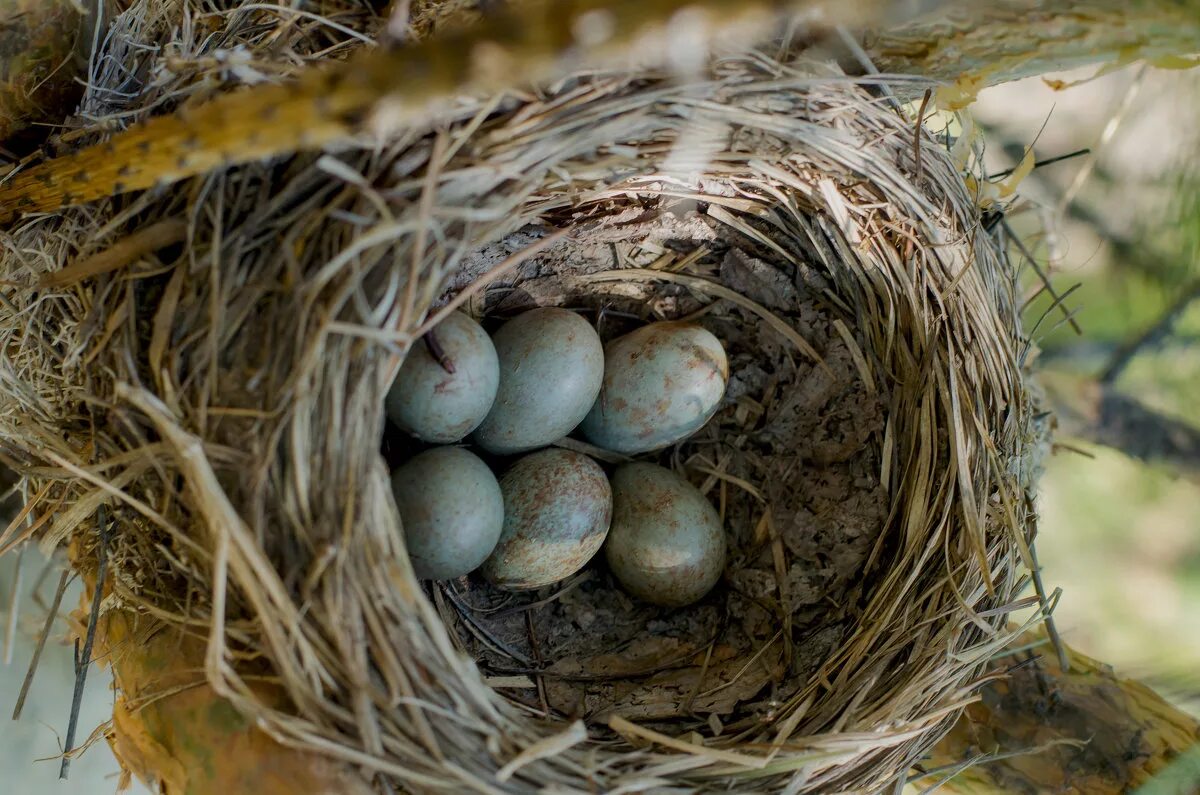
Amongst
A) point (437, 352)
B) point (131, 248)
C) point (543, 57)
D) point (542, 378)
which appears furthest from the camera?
point (542, 378)

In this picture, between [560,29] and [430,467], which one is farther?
[430,467]

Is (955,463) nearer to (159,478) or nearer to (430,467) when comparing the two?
(430,467)

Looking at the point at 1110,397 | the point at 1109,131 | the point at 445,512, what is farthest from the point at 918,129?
the point at 1110,397

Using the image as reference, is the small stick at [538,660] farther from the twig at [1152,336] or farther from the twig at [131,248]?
the twig at [1152,336]

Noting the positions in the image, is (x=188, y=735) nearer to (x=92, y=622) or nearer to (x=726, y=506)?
(x=92, y=622)

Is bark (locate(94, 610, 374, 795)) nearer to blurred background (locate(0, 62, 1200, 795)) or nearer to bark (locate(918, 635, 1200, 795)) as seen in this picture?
blurred background (locate(0, 62, 1200, 795))

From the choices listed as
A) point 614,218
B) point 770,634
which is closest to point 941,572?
point 770,634

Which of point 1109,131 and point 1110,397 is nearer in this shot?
point 1109,131

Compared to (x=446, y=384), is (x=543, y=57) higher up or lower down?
higher up
